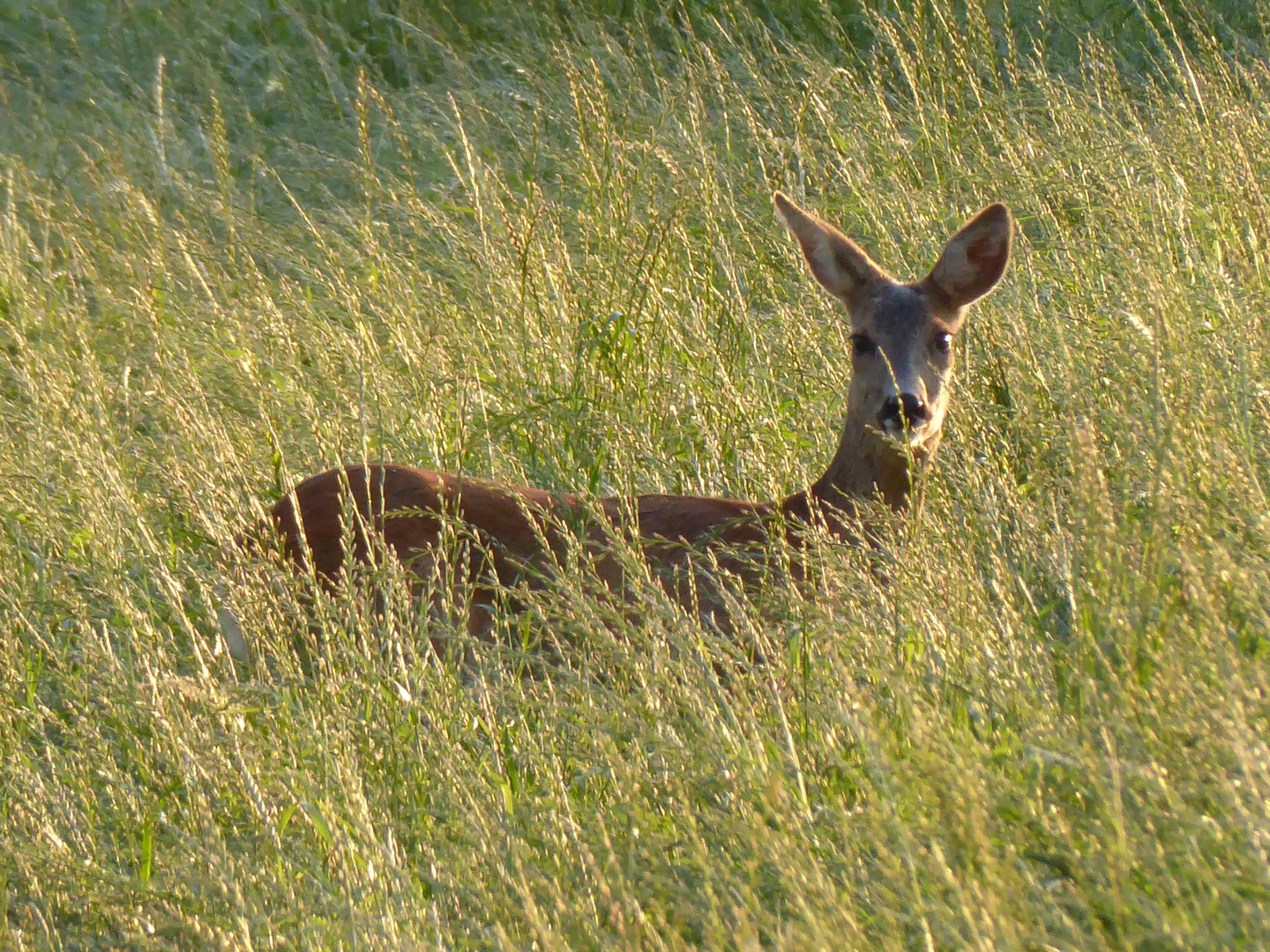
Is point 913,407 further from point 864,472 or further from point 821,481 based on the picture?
point 821,481

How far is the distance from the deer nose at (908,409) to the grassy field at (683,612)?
0.41 ft

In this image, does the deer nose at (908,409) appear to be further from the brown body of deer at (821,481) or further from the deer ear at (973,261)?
the deer ear at (973,261)

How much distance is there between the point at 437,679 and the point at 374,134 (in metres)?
6.63

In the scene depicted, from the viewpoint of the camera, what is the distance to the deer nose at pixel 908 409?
3.88m

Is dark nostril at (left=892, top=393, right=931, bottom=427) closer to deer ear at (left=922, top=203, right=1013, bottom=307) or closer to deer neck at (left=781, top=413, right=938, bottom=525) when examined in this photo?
deer neck at (left=781, top=413, right=938, bottom=525)

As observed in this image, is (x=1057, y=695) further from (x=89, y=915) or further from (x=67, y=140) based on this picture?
(x=67, y=140)

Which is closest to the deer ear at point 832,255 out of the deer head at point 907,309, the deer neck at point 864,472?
the deer head at point 907,309

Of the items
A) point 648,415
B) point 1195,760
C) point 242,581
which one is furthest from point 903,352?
point 1195,760

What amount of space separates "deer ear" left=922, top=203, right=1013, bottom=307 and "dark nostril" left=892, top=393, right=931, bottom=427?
21.1 inches

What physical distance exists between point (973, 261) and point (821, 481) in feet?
2.46

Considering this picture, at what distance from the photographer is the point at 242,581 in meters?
3.26

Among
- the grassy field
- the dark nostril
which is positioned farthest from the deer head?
the grassy field

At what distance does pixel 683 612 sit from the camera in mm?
2525

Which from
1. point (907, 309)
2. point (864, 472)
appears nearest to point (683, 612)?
point (864, 472)
